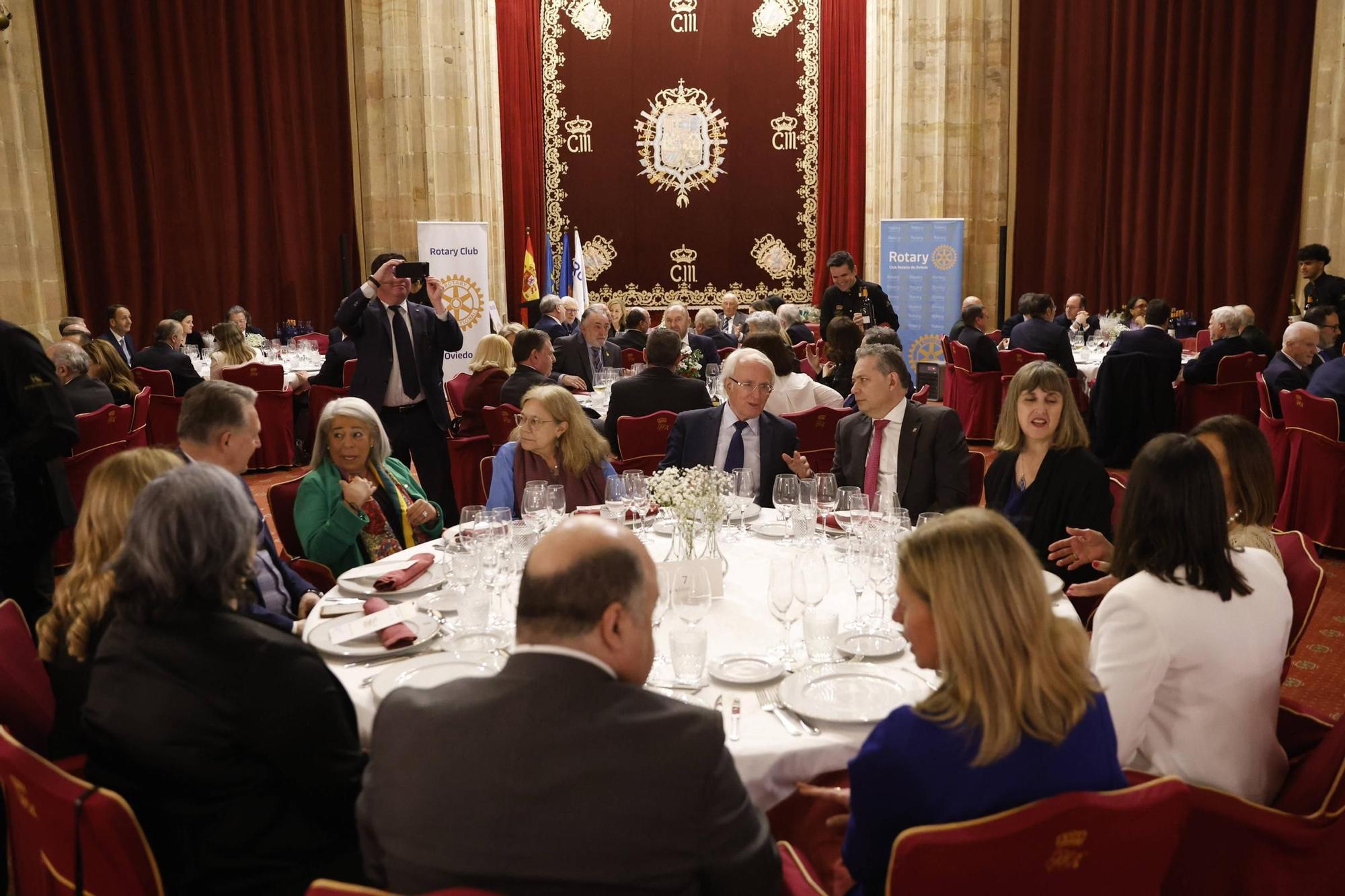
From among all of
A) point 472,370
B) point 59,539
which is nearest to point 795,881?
point 472,370

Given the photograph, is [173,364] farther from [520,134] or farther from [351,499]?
[520,134]

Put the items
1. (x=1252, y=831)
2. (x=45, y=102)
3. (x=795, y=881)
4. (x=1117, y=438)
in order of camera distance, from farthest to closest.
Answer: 1. (x=45, y=102)
2. (x=1117, y=438)
3. (x=1252, y=831)
4. (x=795, y=881)

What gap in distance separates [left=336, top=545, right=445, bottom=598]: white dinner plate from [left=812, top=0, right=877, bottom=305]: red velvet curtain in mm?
10617

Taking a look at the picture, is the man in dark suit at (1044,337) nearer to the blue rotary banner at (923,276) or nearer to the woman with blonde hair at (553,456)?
the blue rotary banner at (923,276)

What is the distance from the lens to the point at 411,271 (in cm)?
649

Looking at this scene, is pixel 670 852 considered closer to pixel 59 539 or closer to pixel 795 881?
pixel 795 881

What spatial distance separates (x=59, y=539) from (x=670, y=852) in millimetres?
5837

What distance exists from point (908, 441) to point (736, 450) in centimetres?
72

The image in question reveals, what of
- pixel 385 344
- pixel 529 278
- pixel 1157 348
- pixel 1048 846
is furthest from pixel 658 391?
pixel 529 278

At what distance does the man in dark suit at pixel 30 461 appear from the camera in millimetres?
4461

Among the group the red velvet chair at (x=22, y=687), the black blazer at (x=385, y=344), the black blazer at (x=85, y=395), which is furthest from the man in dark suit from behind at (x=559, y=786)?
the black blazer at (x=85, y=395)

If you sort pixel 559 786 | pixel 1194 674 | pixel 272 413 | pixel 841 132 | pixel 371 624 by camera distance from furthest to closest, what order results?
pixel 841 132, pixel 272 413, pixel 371 624, pixel 1194 674, pixel 559 786

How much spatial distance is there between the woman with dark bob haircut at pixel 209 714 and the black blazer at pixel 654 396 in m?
3.72

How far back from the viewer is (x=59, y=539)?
6211mm
